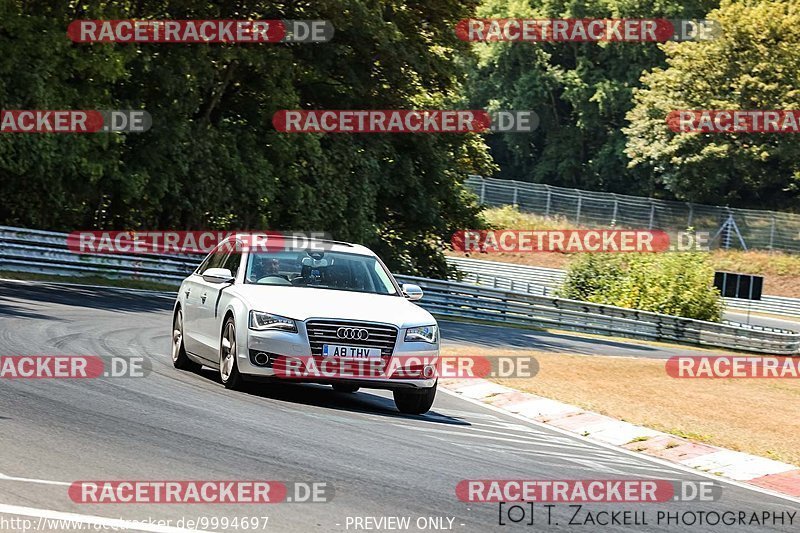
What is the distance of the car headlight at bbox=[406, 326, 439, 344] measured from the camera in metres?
12.3

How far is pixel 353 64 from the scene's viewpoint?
129 feet

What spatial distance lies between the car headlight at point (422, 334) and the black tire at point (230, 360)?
1738 millimetres

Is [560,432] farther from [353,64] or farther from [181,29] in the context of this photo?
[353,64]

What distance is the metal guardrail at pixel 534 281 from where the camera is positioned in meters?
60.7

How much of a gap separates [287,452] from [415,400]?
375cm

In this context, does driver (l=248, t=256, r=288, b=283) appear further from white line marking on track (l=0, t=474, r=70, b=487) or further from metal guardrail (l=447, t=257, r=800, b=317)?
metal guardrail (l=447, t=257, r=800, b=317)

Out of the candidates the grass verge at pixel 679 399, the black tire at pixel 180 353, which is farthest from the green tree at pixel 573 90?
the black tire at pixel 180 353

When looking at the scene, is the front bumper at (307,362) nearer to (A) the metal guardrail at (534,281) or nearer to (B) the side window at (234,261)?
(B) the side window at (234,261)

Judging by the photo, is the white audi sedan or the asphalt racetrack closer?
the asphalt racetrack

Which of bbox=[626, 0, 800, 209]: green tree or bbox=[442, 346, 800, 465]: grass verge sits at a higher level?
bbox=[626, 0, 800, 209]: green tree

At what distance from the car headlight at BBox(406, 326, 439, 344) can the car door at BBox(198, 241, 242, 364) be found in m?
2.04

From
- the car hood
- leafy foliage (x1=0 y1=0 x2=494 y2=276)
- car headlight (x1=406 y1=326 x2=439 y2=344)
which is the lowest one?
car headlight (x1=406 y1=326 x2=439 y2=344)

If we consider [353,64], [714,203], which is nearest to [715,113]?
[714,203]

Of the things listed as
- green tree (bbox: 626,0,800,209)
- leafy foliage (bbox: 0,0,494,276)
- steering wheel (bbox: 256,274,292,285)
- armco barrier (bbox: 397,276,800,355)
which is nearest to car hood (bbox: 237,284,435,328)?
steering wheel (bbox: 256,274,292,285)
